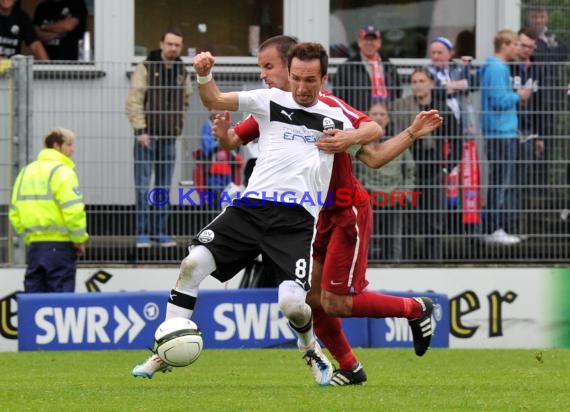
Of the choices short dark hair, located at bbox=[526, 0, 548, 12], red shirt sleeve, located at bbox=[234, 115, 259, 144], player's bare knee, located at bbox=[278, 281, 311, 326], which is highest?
short dark hair, located at bbox=[526, 0, 548, 12]

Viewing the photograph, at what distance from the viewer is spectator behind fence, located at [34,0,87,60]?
54.3 feet

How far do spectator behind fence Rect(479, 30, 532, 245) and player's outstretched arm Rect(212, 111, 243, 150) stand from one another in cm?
597

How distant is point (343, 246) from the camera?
32.3ft

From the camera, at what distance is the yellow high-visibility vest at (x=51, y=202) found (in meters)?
14.1

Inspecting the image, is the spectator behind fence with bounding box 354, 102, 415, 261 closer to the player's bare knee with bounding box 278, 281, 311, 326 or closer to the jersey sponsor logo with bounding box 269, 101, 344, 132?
the jersey sponsor logo with bounding box 269, 101, 344, 132

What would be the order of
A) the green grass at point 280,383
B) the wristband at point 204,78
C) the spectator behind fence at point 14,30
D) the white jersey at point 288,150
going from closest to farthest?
the green grass at point 280,383
the wristband at point 204,78
the white jersey at point 288,150
the spectator behind fence at point 14,30

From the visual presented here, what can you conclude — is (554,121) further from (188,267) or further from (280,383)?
(188,267)

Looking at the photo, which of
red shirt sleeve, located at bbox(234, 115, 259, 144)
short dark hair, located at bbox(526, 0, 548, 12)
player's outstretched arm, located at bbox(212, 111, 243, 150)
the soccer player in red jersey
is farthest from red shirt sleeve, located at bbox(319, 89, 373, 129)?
short dark hair, located at bbox(526, 0, 548, 12)

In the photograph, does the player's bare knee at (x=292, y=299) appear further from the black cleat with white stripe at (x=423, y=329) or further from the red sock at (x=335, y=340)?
the black cleat with white stripe at (x=423, y=329)

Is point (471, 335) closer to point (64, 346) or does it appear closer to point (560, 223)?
→ point (560, 223)

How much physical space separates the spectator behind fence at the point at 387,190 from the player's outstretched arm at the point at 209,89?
5.92m

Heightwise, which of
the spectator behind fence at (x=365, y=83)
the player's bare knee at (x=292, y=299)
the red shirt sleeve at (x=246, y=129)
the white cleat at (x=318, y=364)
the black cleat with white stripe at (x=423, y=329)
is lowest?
the white cleat at (x=318, y=364)

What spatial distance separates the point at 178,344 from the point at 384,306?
1782 mm

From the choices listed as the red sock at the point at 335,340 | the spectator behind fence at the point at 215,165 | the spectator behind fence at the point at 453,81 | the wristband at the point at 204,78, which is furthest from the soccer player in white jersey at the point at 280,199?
the spectator behind fence at the point at 453,81
